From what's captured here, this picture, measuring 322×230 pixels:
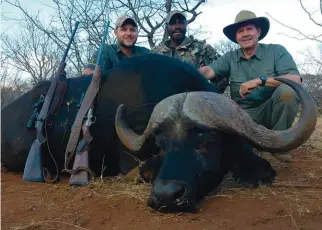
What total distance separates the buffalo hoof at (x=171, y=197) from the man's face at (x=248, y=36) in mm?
2840

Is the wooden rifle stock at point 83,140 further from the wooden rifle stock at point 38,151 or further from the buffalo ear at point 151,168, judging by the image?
the buffalo ear at point 151,168

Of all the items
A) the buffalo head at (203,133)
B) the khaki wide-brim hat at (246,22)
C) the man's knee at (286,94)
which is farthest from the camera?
the khaki wide-brim hat at (246,22)

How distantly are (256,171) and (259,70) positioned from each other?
77.0 inches

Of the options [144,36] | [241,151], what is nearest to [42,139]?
[241,151]

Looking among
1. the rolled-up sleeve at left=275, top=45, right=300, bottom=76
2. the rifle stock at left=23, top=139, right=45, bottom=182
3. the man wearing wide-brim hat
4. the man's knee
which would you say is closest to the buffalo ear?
the rifle stock at left=23, top=139, right=45, bottom=182

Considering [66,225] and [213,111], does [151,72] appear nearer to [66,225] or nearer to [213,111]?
[213,111]

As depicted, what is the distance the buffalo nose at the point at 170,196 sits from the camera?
2607 millimetres

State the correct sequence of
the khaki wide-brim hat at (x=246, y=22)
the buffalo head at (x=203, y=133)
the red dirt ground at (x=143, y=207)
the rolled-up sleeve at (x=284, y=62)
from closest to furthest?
the red dirt ground at (x=143, y=207) < the buffalo head at (x=203, y=133) < the rolled-up sleeve at (x=284, y=62) < the khaki wide-brim hat at (x=246, y=22)

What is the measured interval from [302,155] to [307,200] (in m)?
2.47

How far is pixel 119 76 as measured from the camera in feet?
14.8

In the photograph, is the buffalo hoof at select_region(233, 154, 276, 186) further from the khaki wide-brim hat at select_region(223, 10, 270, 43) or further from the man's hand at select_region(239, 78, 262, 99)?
the khaki wide-brim hat at select_region(223, 10, 270, 43)

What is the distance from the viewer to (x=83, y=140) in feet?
13.4

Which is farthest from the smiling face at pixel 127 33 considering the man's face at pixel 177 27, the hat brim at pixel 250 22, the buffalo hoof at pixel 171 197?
the buffalo hoof at pixel 171 197

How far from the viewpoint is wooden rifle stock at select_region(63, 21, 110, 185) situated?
3.87 meters
